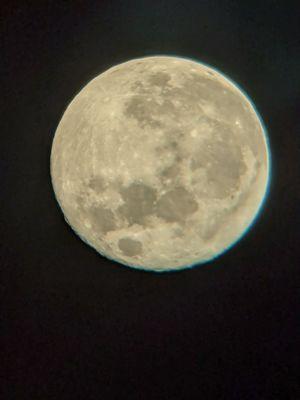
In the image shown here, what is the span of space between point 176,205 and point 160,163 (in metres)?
0.26

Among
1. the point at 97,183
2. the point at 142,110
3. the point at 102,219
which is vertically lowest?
the point at 102,219

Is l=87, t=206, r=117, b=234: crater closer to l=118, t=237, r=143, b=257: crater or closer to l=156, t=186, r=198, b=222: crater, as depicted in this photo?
l=118, t=237, r=143, b=257: crater

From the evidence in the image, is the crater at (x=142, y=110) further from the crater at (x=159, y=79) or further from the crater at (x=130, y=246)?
the crater at (x=130, y=246)

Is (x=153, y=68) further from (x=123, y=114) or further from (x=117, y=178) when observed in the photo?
(x=117, y=178)

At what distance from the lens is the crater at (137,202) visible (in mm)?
2986

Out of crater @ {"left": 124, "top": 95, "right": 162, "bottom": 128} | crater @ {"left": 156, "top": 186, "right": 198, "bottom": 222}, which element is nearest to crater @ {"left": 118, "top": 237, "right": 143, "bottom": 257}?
crater @ {"left": 156, "top": 186, "right": 198, "bottom": 222}

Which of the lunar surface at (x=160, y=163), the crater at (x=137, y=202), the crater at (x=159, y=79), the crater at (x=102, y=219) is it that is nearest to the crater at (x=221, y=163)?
the lunar surface at (x=160, y=163)

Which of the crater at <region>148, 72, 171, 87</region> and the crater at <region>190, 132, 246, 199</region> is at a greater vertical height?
the crater at <region>148, 72, 171, 87</region>

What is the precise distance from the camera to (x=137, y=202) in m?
3.03

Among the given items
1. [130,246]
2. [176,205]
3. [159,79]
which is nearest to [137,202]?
[176,205]

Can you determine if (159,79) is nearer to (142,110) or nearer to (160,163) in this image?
(142,110)

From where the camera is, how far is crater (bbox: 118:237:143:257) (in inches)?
126

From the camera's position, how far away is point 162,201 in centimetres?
301

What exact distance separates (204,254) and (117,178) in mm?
781
